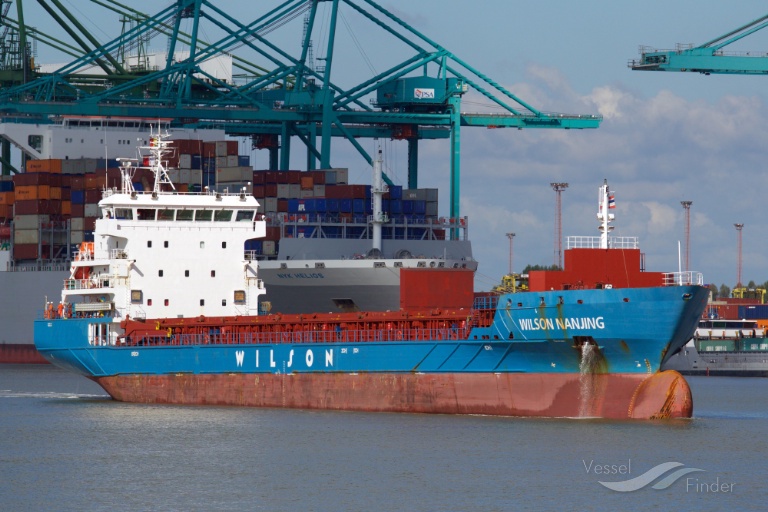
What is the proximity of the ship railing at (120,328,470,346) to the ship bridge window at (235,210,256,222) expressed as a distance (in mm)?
4356

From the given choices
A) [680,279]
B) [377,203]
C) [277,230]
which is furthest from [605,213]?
[277,230]

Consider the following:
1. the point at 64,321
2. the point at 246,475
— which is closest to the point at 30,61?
the point at 64,321

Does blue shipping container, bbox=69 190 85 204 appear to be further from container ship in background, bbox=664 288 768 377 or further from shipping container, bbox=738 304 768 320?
shipping container, bbox=738 304 768 320

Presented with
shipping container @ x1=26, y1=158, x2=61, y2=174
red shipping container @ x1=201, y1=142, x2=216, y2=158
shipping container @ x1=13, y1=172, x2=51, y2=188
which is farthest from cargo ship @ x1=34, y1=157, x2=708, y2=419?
shipping container @ x1=26, y1=158, x2=61, y2=174

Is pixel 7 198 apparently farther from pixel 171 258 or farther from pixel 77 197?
pixel 171 258

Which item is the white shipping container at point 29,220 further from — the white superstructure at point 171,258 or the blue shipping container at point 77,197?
the white superstructure at point 171,258

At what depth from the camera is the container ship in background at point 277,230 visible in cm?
5750

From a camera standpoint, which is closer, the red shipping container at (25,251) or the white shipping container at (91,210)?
the white shipping container at (91,210)

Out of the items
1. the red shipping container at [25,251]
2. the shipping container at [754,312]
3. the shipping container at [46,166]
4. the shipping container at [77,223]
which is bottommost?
the shipping container at [754,312]

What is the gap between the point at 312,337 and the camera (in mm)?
38125

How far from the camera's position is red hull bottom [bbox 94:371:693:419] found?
1303 inches

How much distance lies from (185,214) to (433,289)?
770 cm

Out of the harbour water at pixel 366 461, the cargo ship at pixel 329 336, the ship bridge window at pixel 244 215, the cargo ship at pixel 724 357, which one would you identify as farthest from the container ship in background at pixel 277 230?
the harbour water at pixel 366 461

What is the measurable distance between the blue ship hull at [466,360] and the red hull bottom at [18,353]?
87.4ft
